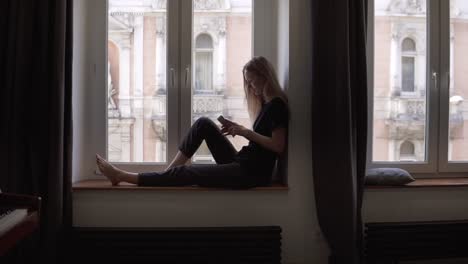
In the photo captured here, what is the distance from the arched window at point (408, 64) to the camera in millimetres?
2482

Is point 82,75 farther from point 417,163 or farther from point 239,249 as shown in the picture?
point 417,163

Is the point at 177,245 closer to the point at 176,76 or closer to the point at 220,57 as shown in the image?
the point at 176,76

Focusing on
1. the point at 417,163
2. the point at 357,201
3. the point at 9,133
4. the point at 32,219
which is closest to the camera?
the point at 32,219

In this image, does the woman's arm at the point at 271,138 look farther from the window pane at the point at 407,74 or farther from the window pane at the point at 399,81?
the window pane at the point at 407,74

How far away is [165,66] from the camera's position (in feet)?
7.77

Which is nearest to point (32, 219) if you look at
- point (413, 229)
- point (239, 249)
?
point (239, 249)

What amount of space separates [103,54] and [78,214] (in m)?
0.97

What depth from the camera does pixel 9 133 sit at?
188cm

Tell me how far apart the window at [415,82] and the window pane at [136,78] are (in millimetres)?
1351

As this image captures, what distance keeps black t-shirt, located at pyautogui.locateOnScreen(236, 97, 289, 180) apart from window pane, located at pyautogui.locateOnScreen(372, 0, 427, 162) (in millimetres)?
768


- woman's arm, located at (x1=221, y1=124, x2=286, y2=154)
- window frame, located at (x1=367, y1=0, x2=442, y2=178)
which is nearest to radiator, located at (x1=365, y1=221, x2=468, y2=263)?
window frame, located at (x1=367, y1=0, x2=442, y2=178)

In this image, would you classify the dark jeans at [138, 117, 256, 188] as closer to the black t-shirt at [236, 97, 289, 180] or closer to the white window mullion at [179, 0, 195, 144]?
the black t-shirt at [236, 97, 289, 180]

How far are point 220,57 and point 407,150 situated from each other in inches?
54.1

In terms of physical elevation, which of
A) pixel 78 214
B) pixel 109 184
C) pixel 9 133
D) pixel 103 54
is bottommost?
pixel 78 214
